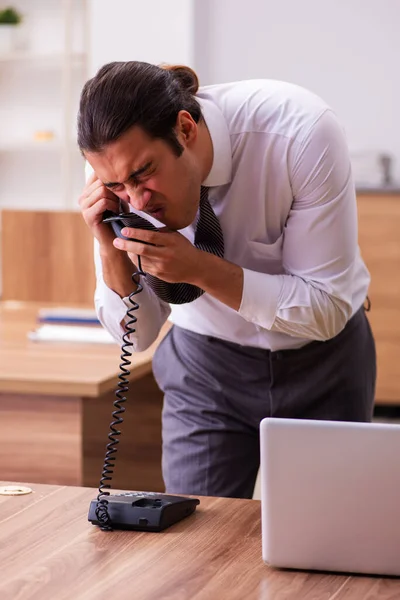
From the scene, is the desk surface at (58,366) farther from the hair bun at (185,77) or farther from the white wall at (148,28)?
the white wall at (148,28)

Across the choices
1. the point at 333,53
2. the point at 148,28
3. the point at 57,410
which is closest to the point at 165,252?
the point at 57,410

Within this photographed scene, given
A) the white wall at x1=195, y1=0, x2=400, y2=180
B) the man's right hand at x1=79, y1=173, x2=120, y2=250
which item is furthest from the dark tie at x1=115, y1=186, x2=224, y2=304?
the white wall at x1=195, y1=0, x2=400, y2=180

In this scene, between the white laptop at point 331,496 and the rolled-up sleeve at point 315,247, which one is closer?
the white laptop at point 331,496

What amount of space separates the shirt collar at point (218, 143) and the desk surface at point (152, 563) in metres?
0.61

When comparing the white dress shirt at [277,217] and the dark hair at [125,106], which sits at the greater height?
the dark hair at [125,106]

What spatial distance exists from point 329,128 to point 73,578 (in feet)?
3.00

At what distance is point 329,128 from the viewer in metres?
1.77

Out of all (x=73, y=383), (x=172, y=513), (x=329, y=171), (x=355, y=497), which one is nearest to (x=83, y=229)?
(x=73, y=383)

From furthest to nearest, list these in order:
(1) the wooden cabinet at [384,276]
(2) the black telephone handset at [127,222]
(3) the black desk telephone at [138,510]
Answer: (1) the wooden cabinet at [384,276] < (2) the black telephone handset at [127,222] < (3) the black desk telephone at [138,510]

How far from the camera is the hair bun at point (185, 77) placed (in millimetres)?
1759


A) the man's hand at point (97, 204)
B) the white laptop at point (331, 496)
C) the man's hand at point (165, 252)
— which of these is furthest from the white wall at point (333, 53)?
the white laptop at point (331, 496)

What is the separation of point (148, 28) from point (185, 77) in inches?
154

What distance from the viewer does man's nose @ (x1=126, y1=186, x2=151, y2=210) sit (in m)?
1.56

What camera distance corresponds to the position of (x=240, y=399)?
6.42 ft
